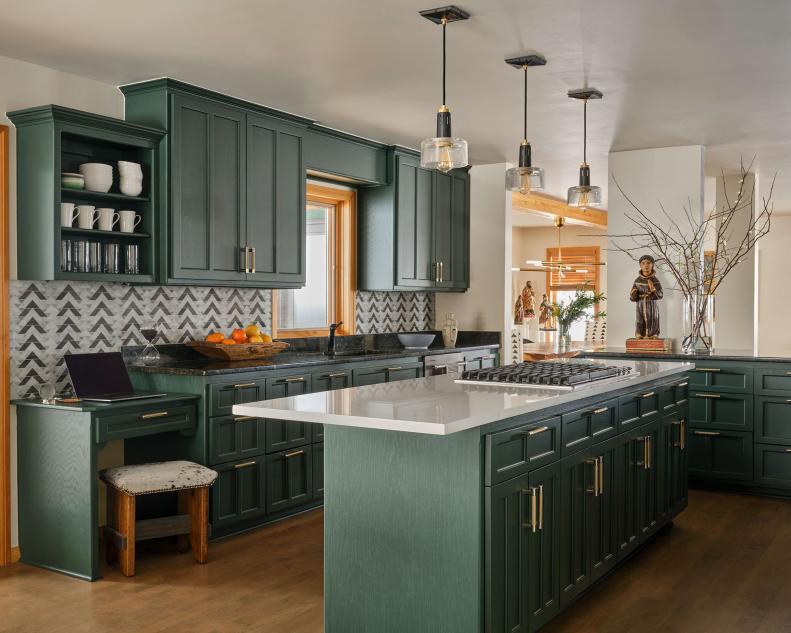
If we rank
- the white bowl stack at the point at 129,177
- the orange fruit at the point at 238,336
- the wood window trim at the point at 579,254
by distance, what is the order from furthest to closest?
the wood window trim at the point at 579,254
the orange fruit at the point at 238,336
the white bowl stack at the point at 129,177

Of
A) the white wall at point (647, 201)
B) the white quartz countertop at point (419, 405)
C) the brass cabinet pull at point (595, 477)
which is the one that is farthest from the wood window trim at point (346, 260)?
the brass cabinet pull at point (595, 477)

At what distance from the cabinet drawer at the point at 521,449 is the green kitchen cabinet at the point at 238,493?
2.00 metres

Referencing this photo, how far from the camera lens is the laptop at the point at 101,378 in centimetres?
410

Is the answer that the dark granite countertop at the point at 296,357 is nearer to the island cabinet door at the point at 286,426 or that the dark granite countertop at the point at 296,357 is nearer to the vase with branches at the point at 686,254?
the island cabinet door at the point at 286,426

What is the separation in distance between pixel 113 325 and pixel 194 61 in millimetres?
1527

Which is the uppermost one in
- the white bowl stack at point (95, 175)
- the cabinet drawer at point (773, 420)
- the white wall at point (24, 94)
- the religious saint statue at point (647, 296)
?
the white wall at point (24, 94)

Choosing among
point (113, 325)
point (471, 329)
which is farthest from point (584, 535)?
point (471, 329)

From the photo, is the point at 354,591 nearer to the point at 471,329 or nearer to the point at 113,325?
the point at 113,325

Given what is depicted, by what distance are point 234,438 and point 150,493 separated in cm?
66

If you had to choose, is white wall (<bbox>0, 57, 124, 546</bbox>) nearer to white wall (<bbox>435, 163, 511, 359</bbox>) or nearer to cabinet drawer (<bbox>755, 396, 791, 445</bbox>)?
white wall (<bbox>435, 163, 511, 359</bbox>)

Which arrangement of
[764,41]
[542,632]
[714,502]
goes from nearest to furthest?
[542,632] → [764,41] → [714,502]

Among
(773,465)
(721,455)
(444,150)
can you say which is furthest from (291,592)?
(773,465)

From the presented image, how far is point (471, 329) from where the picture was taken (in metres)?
7.39

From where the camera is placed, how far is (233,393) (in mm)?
4438
